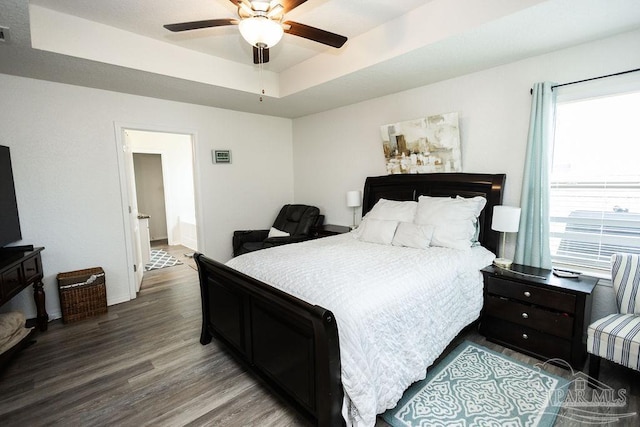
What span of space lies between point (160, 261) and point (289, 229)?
2.63m

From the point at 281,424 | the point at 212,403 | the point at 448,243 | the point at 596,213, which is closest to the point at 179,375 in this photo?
the point at 212,403

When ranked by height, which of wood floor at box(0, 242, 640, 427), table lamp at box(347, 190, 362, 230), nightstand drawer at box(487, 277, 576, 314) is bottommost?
wood floor at box(0, 242, 640, 427)

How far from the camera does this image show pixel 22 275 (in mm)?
2547

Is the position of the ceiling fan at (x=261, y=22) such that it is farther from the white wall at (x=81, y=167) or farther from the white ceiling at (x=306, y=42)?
the white wall at (x=81, y=167)

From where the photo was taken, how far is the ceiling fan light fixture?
1806 mm

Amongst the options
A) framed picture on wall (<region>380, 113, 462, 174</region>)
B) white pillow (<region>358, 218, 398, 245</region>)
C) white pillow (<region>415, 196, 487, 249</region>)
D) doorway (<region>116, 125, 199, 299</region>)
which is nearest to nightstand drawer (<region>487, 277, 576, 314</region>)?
white pillow (<region>415, 196, 487, 249</region>)

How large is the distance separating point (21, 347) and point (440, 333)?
339 centimetres

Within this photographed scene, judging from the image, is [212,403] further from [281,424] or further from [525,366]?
[525,366]

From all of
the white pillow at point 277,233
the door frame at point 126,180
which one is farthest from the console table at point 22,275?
the white pillow at point 277,233

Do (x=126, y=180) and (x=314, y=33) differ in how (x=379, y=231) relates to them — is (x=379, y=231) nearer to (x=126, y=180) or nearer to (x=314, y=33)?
(x=314, y=33)

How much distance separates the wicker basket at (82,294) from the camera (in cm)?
310

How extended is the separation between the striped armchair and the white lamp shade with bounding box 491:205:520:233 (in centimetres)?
66

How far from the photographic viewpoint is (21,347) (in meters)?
2.49

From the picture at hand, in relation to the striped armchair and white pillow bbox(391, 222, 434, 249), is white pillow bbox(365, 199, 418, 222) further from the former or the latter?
the striped armchair
